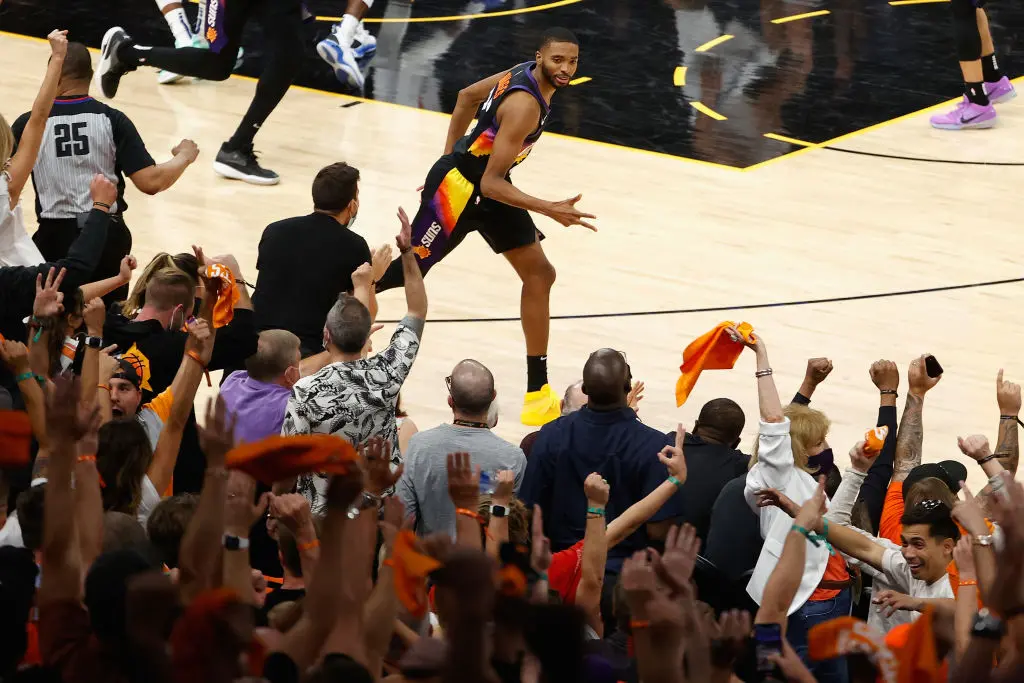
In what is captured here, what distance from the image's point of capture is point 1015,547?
3.12 metres

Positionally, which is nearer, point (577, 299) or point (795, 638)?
point (795, 638)

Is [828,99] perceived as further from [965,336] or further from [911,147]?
[965,336]

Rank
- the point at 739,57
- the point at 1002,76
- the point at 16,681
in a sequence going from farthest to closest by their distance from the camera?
1. the point at 739,57
2. the point at 1002,76
3. the point at 16,681

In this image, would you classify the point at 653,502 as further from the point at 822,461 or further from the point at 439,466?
the point at 822,461

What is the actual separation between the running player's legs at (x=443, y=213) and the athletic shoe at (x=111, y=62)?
4.00m

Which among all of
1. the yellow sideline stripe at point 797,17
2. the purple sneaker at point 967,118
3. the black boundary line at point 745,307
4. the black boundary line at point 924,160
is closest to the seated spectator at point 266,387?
the black boundary line at point 745,307

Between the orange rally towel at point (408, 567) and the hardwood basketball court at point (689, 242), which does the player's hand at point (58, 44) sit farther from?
the orange rally towel at point (408, 567)

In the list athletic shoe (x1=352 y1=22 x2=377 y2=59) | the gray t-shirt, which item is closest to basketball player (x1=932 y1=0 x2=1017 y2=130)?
athletic shoe (x1=352 y1=22 x2=377 y2=59)

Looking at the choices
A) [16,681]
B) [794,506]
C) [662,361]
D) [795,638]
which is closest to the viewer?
[16,681]

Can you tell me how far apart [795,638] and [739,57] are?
8791mm

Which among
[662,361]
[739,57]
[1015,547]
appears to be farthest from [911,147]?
[1015,547]

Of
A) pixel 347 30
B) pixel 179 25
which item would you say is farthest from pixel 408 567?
pixel 347 30

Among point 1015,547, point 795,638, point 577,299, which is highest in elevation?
point 1015,547

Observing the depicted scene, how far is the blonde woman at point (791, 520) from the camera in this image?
4.64 metres
